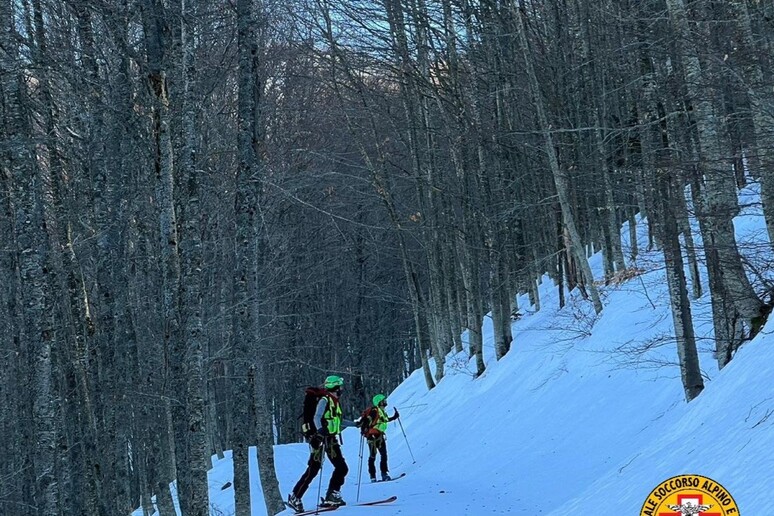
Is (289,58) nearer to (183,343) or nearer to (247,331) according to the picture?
(247,331)

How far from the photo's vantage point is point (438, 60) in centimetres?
2403

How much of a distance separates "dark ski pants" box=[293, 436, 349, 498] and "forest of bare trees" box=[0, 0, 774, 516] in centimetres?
121

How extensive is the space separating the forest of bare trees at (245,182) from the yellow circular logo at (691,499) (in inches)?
146

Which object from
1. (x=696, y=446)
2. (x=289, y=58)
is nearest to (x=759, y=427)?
(x=696, y=446)

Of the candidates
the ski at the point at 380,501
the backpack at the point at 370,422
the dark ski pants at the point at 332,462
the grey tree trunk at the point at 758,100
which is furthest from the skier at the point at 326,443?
the grey tree trunk at the point at 758,100

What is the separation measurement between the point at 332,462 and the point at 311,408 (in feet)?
3.01

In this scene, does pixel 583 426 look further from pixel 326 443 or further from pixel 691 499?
pixel 691 499


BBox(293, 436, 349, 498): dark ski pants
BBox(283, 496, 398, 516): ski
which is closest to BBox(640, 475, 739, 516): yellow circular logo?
BBox(283, 496, 398, 516): ski

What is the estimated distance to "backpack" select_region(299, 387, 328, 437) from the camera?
43.2 feet

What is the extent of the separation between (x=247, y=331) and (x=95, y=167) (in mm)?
4510

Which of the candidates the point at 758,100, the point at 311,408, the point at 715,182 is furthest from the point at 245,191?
the point at 758,100

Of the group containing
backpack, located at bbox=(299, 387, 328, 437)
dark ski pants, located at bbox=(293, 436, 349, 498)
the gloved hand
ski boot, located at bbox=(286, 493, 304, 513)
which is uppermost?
backpack, located at bbox=(299, 387, 328, 437)

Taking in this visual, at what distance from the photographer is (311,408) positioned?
13.3m

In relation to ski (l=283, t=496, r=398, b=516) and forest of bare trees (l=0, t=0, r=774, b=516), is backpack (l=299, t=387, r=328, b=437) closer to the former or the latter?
forest of bare trees (l=0, t=0, r=774, b=516)
